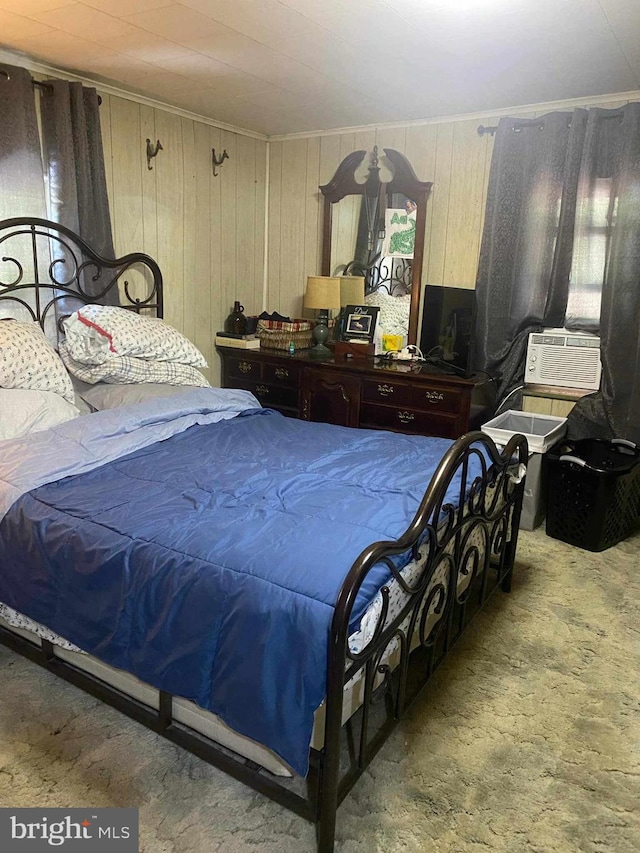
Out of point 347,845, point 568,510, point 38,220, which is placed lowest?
point 347,845

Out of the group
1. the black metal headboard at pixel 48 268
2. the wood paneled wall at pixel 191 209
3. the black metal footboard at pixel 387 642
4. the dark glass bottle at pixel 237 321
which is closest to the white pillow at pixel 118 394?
the black metal headboard at pixel 48 268

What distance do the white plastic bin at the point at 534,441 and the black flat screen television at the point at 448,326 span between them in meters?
0.42

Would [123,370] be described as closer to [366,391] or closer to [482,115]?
[366,391]

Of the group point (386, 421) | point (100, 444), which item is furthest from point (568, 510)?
point (100, 444)

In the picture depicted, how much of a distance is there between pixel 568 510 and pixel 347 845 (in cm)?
214

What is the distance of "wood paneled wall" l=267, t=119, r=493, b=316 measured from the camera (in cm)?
382

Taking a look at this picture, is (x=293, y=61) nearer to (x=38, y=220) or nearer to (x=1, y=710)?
(x=38, y=220)

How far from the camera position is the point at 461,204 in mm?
3879

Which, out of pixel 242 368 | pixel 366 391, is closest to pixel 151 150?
pixel 242 368

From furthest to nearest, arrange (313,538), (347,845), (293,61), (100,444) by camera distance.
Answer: (293,61) < (100,444) < (313,538) < (347,845)

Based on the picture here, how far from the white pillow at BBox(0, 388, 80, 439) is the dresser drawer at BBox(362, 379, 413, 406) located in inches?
69.2

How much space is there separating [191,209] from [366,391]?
1.65 metres

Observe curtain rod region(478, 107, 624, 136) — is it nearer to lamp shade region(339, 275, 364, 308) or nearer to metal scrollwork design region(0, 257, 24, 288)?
lamp shade region(339, 275, 364, 308)

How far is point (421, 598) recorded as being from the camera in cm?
179
